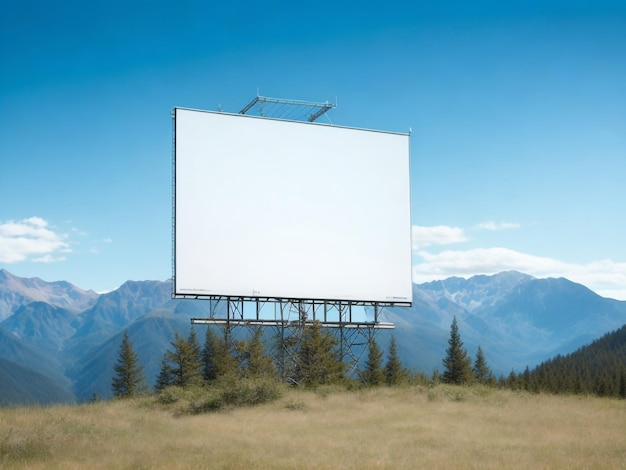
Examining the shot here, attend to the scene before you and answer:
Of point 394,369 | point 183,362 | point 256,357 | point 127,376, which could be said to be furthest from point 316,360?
A: point 127,376

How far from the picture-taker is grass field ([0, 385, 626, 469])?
1472 centimetres

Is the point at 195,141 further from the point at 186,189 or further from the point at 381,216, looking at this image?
the point at 381,216

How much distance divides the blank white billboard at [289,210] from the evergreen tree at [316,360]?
2.25 meters

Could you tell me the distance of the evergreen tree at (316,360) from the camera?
37969 mm

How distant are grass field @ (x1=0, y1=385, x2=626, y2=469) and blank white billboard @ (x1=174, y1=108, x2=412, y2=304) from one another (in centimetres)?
902

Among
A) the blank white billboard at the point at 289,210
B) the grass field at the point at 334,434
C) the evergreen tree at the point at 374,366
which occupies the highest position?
the blank white billboard at the point at 289,210

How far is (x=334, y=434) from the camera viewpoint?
19.5m

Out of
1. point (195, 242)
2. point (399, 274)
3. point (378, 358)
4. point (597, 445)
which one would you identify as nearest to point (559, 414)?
point (597, 445)

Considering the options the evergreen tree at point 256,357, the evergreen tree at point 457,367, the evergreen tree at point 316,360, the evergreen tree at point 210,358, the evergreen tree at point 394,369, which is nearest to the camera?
the evergreen tree at point 316,360

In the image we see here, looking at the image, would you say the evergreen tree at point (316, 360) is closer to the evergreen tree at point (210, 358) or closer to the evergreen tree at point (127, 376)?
the evergreen tree at point (210, 358)

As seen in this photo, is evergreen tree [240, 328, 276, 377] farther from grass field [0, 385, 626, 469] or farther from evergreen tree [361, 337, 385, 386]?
evergreen tree [361, 337, 385, 386]

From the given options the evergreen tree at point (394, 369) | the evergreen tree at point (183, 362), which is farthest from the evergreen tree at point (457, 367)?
the evergreen tree at point (183, 362)

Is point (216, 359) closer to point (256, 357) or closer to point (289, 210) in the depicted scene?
point (256, 357)

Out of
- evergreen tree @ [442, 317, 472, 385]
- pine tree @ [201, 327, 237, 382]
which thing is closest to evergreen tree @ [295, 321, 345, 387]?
pine tree @ [201, 327, 237, 382]
